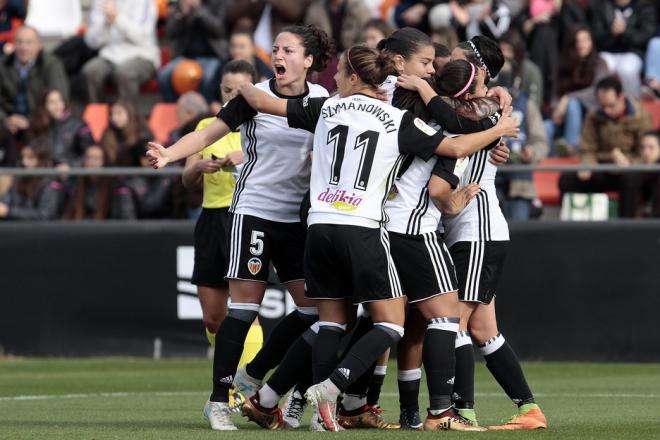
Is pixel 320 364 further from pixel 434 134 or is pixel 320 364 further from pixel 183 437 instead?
pixel 434 134

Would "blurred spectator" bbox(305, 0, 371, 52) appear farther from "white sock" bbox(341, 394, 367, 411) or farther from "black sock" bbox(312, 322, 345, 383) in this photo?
"black sock" bbox(312, 322, 345, 383)

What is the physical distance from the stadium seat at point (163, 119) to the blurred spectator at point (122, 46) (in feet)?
1.80

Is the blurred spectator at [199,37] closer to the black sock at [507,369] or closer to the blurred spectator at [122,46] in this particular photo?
the blurred spectator at [122,46]

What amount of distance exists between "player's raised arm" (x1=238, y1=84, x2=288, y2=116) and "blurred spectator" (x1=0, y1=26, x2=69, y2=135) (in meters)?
9.48

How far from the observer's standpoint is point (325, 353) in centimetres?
732

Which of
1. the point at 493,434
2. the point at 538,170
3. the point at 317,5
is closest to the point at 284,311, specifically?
the point at 538,170

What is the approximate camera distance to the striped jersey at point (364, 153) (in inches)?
282

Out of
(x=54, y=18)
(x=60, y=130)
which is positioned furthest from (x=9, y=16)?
(x=60, y=130)

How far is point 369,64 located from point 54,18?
12.8 metres

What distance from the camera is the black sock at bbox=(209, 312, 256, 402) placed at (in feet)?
25.3

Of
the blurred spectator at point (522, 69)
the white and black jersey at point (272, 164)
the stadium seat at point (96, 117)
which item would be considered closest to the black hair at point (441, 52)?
the white and black jersey at point (272, 164)

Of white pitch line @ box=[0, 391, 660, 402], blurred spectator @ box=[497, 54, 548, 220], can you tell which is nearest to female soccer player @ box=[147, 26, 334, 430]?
white pitch line @ box=[0, 391, 660, 402]

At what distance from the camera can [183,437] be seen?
6988mm

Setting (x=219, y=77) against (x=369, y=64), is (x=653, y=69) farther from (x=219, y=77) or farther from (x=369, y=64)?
(x=369, y=64)
